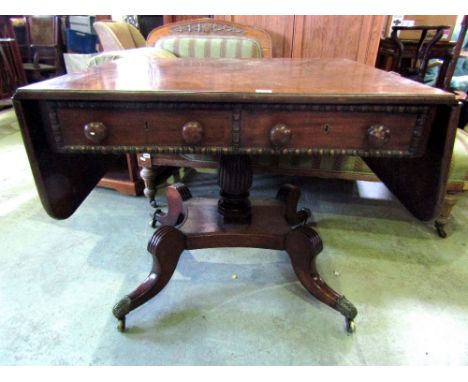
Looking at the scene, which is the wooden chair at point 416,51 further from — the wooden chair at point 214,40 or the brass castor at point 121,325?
the brass castor at point 121,325

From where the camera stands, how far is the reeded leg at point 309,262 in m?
0.99

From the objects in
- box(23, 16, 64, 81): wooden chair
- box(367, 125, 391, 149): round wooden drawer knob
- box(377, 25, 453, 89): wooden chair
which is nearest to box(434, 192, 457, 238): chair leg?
box(367, 125, 391, 149): round wooden drawer knob

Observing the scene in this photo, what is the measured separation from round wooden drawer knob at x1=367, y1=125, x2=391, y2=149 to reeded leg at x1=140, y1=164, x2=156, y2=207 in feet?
3.58

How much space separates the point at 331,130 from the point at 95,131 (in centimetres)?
53

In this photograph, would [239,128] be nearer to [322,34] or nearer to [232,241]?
[232,241]

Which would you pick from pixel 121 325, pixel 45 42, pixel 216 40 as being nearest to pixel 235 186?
pixel 121 325

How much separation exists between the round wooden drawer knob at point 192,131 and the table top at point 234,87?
0.06m

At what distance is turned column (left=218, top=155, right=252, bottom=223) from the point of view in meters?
1.07

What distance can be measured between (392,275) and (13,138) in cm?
291

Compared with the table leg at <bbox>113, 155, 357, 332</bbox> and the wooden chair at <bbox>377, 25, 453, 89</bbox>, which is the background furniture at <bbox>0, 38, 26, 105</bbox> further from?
the wooden chair at <bbox>377, 25, 453, 89</bbox>
